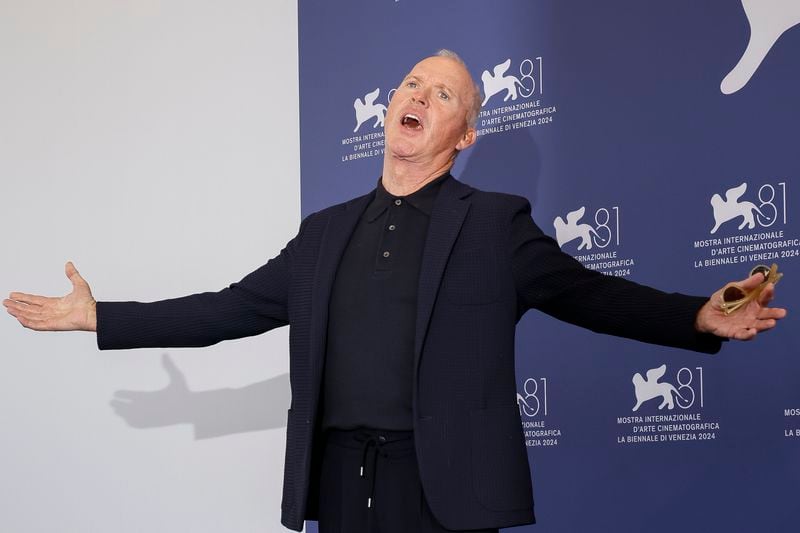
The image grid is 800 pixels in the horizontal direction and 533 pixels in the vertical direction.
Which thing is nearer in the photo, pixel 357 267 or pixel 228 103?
pixel 357 267

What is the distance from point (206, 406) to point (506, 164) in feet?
5.04

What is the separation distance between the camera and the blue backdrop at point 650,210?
10.3 feet

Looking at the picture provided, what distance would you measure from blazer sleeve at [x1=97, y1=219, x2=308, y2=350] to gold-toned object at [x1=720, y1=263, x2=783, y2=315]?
3.28 ft

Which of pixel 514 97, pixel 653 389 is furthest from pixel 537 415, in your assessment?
pixel 514 97

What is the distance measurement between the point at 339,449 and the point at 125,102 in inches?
107

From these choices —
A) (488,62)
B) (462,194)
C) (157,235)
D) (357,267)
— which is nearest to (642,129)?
(488,62)

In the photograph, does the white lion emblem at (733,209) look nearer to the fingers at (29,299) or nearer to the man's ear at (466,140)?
the man's ear at (466,140)

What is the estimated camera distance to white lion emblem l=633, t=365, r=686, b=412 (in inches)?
129

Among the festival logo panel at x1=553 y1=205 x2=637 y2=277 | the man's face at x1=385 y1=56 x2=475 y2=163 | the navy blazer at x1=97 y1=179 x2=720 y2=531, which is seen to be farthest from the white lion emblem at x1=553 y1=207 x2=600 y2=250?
the navy blazer at x1=97 y1=179 x2=720 y2=531

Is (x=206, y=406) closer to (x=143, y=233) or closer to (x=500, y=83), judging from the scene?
(x=143, y=233)

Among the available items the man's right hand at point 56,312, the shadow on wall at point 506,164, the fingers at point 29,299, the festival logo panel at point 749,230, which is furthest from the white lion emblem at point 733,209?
the fingers at point 29,299

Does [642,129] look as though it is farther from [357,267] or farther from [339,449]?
[339,449]

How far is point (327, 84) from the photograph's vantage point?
4180 mm

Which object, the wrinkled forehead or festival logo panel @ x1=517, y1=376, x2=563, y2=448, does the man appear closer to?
the wrinkled forehead
